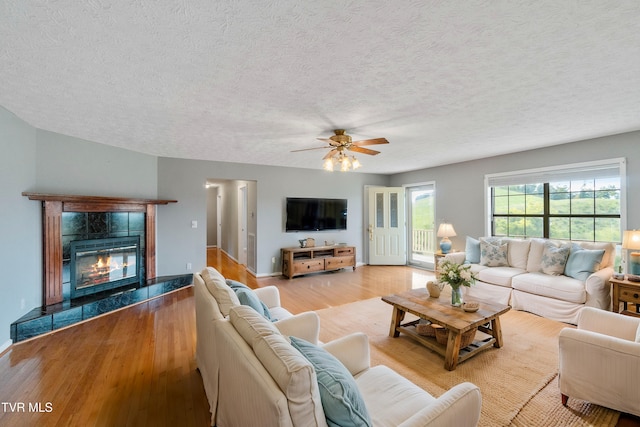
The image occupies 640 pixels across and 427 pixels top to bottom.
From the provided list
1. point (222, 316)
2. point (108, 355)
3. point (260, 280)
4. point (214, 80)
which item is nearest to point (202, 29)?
point (214, 80)

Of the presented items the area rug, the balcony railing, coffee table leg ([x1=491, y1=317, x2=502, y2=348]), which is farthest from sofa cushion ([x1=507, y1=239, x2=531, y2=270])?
the balcony railing

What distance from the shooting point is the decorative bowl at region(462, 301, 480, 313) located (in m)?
2.51

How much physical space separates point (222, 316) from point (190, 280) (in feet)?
11.9

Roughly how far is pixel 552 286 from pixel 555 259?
0.48 metres

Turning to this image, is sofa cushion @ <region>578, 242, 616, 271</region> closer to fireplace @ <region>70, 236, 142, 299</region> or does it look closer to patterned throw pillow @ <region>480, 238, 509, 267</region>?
patterned throw pillow @ <region>480, 238, 509, 267</region>

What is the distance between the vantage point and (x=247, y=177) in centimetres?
541

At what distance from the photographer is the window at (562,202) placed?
12.1ft

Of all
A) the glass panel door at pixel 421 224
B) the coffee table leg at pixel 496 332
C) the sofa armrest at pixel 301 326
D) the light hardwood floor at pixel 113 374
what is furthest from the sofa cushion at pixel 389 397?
the glass panel door at pixel 421 224

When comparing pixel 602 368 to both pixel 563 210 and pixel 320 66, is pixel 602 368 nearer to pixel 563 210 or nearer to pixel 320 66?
pixel 320 66

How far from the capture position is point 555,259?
3.62m

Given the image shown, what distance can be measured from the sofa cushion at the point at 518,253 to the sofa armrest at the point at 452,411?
3.72 metres

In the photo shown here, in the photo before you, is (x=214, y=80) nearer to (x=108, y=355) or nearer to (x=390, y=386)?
(x=390, y=386)

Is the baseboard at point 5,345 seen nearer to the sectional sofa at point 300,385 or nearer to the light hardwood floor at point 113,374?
the light hardwood floor at point 113,374

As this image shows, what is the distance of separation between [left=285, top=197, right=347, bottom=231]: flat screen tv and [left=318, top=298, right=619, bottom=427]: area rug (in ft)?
8.82
